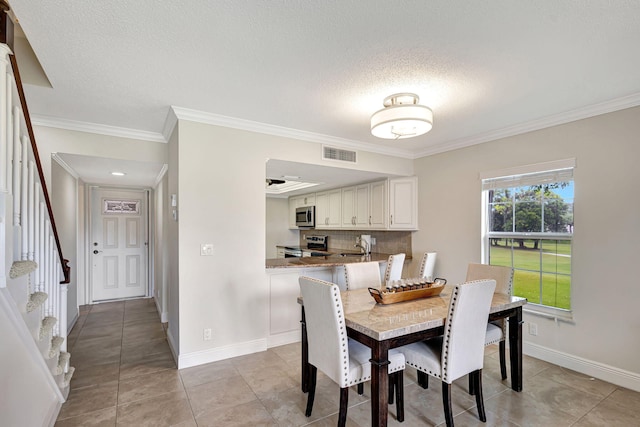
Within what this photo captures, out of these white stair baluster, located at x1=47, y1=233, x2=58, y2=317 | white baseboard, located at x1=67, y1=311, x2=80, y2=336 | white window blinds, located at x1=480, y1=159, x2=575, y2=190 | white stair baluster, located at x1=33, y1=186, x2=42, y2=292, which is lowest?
white baseboard, located at x1=67, y1=311, x2=80, y2=336

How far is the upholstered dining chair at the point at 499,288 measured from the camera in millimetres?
2557

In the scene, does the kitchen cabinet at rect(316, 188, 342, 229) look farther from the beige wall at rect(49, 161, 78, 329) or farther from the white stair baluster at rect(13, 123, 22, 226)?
the white stair baluster at rect(13, 123, 22, 226)

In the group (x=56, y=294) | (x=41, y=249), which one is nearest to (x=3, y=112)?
(x=41, y=249)

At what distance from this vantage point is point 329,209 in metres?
5.88

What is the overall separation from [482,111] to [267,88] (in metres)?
1.98

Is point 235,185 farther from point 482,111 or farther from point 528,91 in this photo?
point 528,91

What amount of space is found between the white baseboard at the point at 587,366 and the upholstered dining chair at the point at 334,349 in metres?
1.93

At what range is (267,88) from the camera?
2412 mm

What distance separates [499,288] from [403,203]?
1.89 m

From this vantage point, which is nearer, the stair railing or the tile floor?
the stair railing

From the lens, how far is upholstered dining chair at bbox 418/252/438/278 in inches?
142

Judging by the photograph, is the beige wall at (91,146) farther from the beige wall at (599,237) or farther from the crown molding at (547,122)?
the beige wall at (599,237)

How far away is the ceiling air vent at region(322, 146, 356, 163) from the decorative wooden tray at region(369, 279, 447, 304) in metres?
1.82

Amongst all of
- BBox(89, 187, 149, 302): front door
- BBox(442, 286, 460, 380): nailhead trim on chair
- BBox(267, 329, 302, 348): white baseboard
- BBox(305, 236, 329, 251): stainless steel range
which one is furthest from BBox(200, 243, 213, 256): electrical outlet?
BBox(305, 236, 329, 251): stainless steel range
